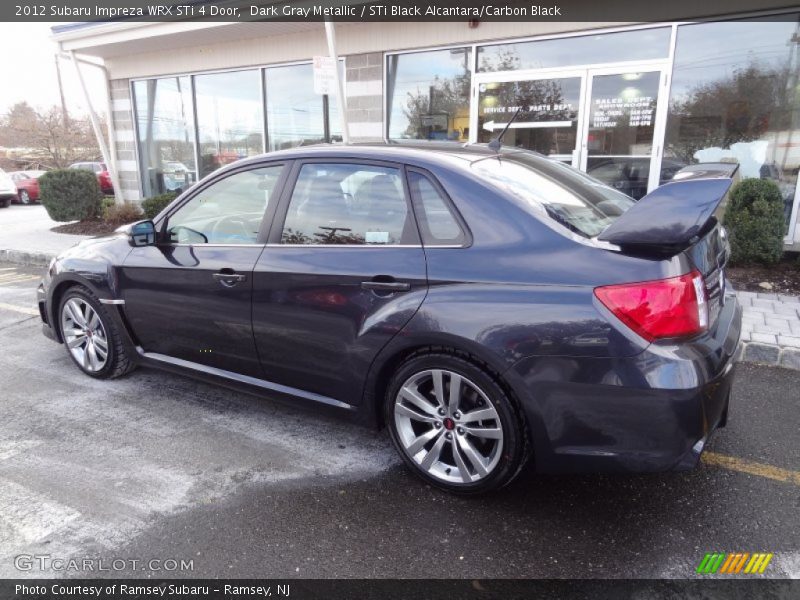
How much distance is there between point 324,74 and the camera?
280 inches

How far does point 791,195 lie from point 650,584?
665 centimetres

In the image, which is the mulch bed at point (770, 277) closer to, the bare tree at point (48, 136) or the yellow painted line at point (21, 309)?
the yellow painted line at point (21, 309)

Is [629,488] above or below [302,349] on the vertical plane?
below

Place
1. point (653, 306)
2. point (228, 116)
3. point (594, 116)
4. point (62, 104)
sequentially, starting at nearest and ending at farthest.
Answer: point (653, 306)
point (594, 116)
point (228, 116)
point (62, 104)

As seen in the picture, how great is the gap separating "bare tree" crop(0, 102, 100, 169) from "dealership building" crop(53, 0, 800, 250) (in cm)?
1786

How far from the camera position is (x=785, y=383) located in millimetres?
3898

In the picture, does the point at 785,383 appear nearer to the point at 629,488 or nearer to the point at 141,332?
the point at 629,488

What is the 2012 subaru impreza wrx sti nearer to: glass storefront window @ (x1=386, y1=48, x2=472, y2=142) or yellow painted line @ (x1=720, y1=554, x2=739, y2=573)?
yellow painted line @ (x1=720, y1=554, x2=739, y2=573)

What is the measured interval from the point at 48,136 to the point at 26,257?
69.2ft

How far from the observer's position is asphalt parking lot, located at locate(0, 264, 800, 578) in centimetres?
225

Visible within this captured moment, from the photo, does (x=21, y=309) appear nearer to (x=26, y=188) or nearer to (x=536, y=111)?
(x=536, y=111)

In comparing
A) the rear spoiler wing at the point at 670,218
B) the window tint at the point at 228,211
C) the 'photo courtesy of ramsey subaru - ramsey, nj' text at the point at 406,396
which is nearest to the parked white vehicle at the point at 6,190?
the 'photo courtesy of ramsey subaru - ramsey, nj' text at the point at 406,396

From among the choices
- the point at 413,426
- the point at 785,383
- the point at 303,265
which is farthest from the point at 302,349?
the point at 785,383

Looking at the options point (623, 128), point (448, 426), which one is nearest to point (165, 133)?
point (623, 128)
